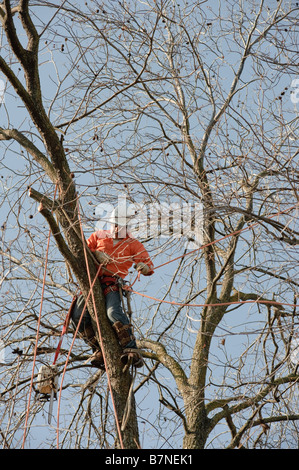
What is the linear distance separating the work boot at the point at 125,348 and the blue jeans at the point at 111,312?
0.04m

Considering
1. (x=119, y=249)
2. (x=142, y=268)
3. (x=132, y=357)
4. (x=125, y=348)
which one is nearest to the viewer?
(x=132, y=357)

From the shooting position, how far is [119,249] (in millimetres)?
6273

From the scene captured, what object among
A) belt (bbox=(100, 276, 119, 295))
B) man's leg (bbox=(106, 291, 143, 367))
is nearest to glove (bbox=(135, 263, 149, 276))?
belt (bbox=(100, 276, 119, 295))

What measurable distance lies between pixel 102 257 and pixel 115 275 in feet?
0.68

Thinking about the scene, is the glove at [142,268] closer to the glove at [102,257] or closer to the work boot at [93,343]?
the glove at [102,257]

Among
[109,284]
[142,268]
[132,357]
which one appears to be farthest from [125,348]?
[142,268]

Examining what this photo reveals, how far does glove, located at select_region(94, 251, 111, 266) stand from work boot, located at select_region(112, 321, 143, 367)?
22.6 inches

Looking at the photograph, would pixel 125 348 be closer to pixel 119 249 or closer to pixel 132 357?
pixel 132 357

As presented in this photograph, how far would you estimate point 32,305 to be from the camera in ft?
→ 24.5

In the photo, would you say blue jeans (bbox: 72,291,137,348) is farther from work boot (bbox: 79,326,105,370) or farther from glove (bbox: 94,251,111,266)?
glove (bbox: 94,251,111,266)

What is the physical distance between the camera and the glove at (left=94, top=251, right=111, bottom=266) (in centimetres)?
611

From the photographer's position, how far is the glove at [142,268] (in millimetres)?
6102
